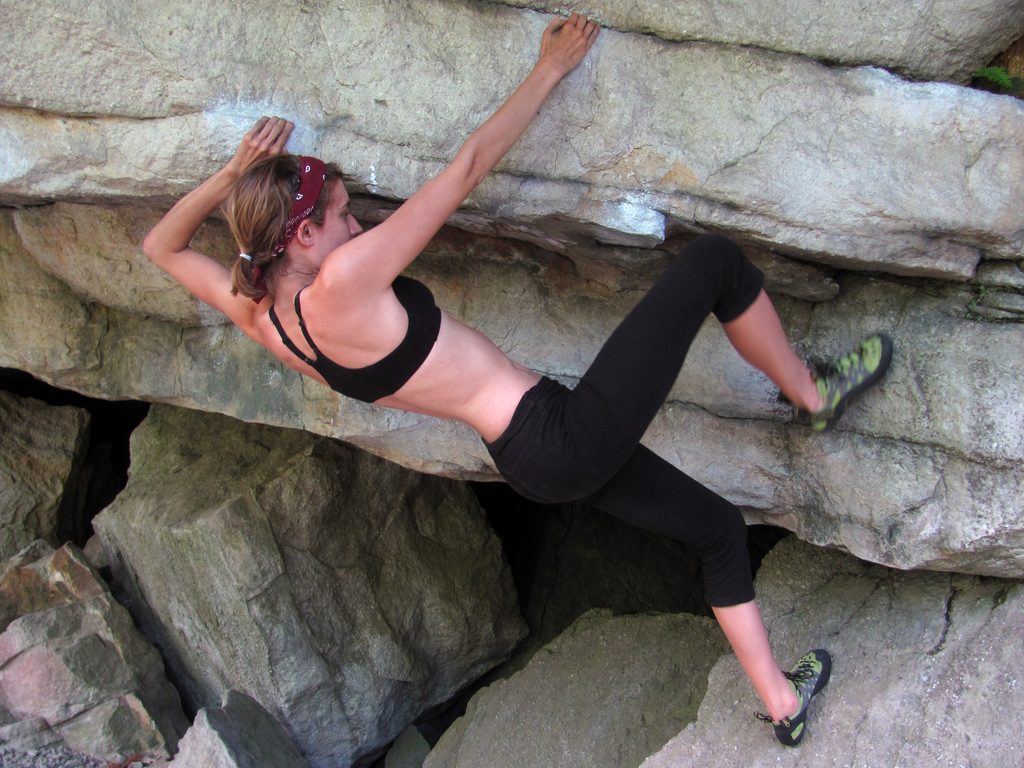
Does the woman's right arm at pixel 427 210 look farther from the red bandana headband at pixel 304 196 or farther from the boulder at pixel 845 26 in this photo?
the boulder at pixel 845 26

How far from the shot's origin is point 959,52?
2629mm

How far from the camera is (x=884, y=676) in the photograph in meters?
2.93

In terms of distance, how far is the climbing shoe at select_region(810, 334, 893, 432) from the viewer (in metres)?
2.76

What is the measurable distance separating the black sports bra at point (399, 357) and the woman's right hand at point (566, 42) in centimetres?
71

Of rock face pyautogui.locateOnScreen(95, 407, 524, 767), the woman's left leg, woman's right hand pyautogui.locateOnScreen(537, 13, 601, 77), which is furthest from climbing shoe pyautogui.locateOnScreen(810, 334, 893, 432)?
rock face pyautogui.locateOnScreen(95, 407, 524, 767)

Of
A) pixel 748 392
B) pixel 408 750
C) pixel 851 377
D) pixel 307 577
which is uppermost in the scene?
pixel 851 377

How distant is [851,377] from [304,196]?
1599 millimetres

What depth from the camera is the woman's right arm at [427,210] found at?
225 centimetres

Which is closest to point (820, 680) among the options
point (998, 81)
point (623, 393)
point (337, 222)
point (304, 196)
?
point (623, 393)

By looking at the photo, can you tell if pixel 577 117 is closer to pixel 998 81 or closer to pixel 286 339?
pixel 286 339

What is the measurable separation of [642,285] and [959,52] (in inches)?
43.5

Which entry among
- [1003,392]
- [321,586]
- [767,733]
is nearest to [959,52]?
[1003,392]

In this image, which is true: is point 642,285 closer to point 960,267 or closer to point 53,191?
point 960,267

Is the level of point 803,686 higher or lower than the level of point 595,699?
higher
